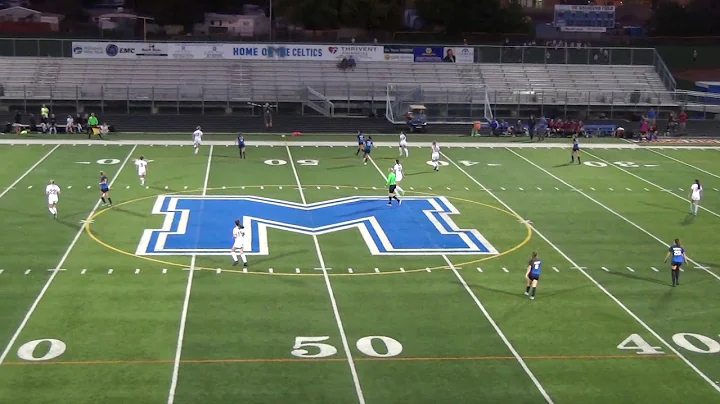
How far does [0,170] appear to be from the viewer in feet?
131

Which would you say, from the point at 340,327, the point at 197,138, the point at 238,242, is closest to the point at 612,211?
the point at 238,242

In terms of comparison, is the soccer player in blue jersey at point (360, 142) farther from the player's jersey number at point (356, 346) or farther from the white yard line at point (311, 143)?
the player's jersey number at point (356, 346)

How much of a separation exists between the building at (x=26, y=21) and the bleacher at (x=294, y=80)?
16261mm

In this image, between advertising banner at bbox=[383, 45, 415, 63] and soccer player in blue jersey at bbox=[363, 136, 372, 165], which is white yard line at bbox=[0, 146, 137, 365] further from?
advertising banner at bbox=[383, 45, 415, 63]

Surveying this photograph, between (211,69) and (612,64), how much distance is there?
2848 centimetres

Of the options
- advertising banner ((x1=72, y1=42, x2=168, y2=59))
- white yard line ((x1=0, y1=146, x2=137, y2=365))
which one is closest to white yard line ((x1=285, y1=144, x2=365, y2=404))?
white yard line ((x1=0, y1=146, x2=137, y2=365))

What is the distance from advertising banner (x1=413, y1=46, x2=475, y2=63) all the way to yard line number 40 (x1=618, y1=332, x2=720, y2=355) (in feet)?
158

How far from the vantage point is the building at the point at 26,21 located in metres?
79.3

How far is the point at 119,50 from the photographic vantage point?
65688 millimetres

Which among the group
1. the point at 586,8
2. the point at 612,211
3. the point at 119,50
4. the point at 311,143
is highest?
the point at 586,8

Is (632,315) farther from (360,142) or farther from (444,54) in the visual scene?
(444,54)

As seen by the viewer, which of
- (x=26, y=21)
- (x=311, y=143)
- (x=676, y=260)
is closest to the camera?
(x=676, y=260)

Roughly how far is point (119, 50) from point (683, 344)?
51979mm

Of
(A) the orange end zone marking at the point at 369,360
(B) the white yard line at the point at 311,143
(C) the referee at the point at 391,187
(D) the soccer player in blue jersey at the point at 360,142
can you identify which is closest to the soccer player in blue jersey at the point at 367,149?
(D) the soccer player in blue jersey at the point at 360,142
